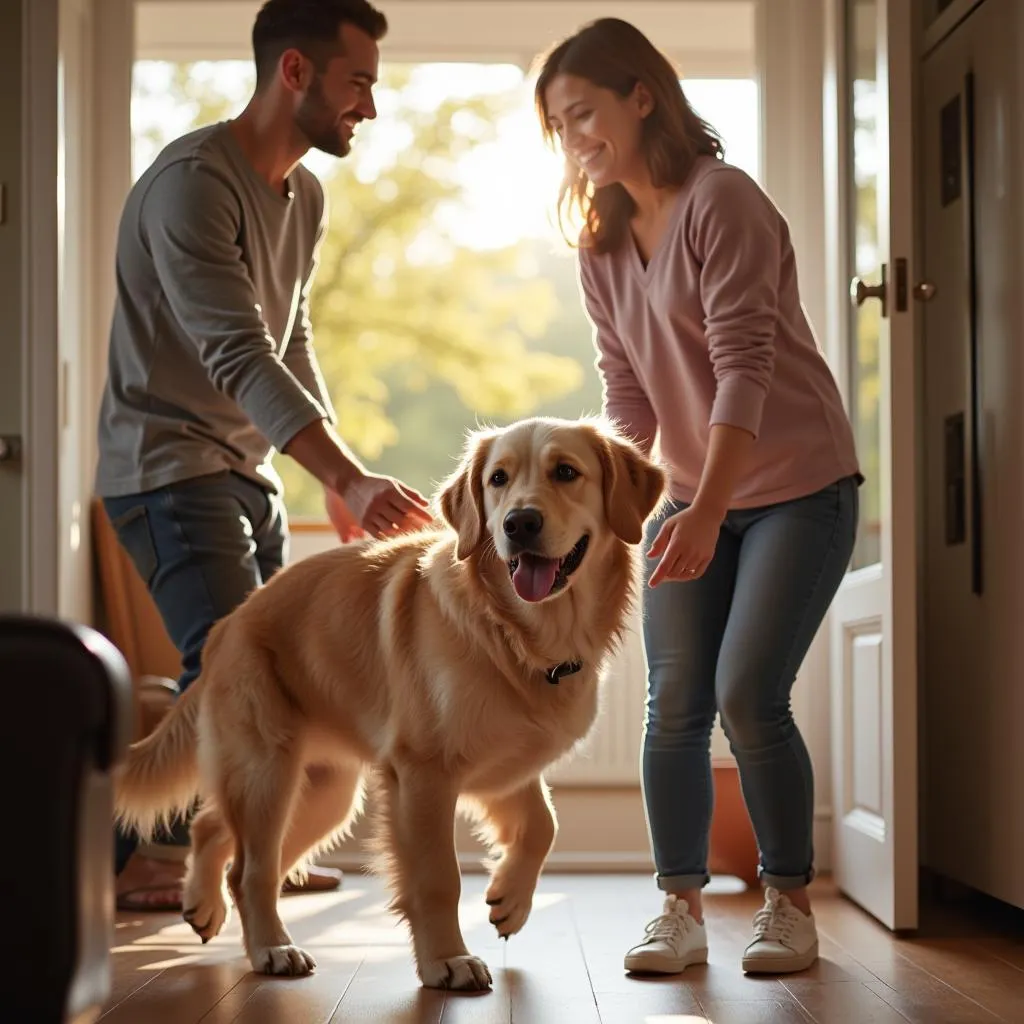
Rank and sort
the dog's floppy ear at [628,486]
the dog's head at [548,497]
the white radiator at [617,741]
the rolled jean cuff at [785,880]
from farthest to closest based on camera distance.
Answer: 1. the white radiator at [617,741]
2. the rolled jean cuff at [785,880]
3. the dog's floppy ear at [628,486]
4. the dog's head at [548,497]

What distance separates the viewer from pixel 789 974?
7.61 ft

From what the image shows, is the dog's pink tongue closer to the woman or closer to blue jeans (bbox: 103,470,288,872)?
the woman

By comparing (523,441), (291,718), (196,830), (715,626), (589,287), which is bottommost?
(196,830)

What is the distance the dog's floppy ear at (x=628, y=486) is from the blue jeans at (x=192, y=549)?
30.9 inches

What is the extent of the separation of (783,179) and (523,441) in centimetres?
207

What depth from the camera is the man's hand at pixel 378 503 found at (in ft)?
7.80

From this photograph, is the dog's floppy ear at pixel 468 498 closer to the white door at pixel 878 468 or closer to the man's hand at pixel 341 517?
the man's hand at pixel 341 517

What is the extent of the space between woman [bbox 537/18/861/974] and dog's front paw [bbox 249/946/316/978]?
58 cm

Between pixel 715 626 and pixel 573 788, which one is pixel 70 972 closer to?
pixel 715 626

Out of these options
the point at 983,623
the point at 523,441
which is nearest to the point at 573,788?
the point at 983,623

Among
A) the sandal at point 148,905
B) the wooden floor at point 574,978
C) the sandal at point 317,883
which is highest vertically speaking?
the wooden floor at point 574,978

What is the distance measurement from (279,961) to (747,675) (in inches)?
36.9

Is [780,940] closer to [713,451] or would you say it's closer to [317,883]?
[713,451]

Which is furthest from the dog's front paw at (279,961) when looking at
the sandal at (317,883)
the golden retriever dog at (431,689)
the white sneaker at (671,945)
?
the sandal at (317,883)
